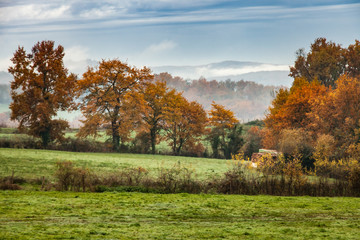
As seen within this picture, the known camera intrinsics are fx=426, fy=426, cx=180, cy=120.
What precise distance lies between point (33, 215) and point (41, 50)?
45355 mm

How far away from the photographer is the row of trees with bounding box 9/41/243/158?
5669 cm

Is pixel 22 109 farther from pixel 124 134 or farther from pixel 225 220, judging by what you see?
pixel 225 220

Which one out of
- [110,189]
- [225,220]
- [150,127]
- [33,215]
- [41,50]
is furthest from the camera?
[150,127]

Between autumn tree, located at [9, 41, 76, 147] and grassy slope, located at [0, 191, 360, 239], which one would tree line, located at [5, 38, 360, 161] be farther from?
grassy slope, located at [0, 191, 360, 239]

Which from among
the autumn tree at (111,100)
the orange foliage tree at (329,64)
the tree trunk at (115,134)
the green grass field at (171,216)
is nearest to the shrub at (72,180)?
the green grass field at (171,216)

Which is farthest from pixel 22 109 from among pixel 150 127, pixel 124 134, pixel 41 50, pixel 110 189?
pixel 110 189

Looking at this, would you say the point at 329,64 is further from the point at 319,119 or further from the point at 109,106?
the point at 109,106

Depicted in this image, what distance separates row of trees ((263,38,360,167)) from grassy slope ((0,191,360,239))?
66.1 feet

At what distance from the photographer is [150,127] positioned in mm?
65000

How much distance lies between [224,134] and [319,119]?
673 inches

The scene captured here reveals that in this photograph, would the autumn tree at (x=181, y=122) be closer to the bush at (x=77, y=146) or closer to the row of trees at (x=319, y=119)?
the row of trees at (x=319, y=119)

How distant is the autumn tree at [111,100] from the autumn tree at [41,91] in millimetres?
2644

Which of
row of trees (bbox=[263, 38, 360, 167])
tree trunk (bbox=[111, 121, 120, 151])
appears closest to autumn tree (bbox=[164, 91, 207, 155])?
tree trunk (bbox=[111, 121, 120, 151])

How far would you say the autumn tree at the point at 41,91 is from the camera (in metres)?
55.7
